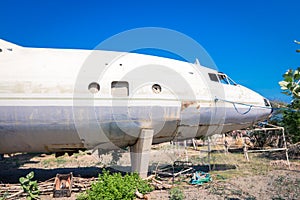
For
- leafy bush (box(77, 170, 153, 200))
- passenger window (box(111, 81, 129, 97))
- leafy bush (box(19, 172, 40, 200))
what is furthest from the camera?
passenger window (box(111, 81, 129, 97))

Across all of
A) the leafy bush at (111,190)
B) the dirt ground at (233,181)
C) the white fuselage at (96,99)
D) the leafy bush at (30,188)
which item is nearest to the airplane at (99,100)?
the white fuselage at (96,99)

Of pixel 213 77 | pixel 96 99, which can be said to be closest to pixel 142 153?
pixel 96 99

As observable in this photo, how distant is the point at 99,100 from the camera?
8.98m

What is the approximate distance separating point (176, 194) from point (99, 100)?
418 cm

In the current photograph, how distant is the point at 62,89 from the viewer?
8727 mm

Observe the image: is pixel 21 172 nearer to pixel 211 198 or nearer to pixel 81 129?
pixel 81 129

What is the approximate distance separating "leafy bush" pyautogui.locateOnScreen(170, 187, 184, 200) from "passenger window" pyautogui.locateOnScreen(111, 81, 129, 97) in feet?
12.5

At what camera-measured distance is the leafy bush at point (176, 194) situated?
8.57 metres

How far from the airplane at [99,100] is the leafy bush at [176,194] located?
195 cm

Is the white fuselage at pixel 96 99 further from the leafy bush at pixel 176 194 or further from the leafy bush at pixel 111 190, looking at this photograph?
the leafy bush at pixel 176 194

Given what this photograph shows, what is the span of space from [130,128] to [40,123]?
3092 mm

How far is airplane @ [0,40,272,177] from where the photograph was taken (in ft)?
28.3

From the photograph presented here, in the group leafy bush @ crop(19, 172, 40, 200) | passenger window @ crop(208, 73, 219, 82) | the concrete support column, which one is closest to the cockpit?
passenger window @ crop(208, 73, 219, 82)

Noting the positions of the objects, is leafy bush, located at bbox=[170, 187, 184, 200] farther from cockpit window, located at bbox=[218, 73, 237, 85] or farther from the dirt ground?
cockpit window, located at bbox=[218, 73, 237, 85]
